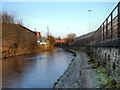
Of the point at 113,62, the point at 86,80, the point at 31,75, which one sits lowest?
the point at 31,75

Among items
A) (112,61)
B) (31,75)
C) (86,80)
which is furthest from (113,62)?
(31,75)

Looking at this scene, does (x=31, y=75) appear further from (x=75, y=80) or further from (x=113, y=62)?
(x=113, y=62)

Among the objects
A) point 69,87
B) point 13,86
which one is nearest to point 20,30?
point 13,86

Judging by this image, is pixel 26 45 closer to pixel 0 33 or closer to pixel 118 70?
pixel 0 33

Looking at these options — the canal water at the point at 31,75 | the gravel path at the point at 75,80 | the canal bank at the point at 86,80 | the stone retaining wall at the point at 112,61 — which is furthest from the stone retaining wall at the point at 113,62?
the canal water at the point at 31,75

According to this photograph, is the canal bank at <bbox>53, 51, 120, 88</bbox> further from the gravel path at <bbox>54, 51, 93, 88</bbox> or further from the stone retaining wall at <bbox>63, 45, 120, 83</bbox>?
the stone retaining wall at <bbox>63, 45, 120, 83</bbox>

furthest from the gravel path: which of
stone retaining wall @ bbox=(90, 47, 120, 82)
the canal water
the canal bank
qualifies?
stone retaining wall @ bbox=(90, 47, 120, 82)

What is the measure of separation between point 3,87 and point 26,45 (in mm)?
26525

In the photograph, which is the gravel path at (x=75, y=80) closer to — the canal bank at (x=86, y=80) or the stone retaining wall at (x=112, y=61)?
the canal bank at (x=86, y=80)

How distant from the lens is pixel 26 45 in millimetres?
31656

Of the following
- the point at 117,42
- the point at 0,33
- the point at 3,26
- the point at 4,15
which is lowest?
the point at 117,42

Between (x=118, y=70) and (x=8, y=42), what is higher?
(x=8, y=42)

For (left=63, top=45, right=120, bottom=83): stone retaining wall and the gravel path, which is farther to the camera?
the gravel path

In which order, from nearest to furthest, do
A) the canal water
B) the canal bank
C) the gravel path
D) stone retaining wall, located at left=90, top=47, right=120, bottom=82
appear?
stone retaining wall, located at left=90, top=47, right=120, bottom=82 → the canal bank → the gravel path → the canal water
